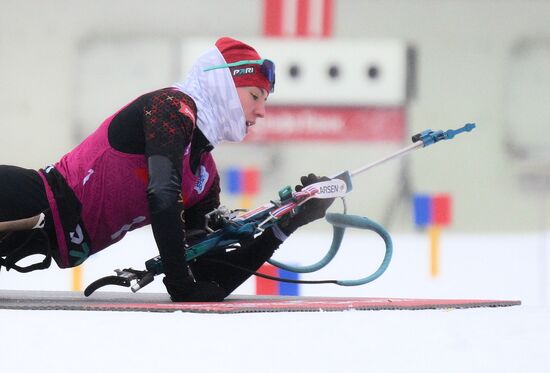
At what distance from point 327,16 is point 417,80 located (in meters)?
0.48

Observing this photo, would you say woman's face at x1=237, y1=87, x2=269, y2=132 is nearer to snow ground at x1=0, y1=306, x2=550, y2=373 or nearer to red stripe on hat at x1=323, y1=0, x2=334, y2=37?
snow ground at x1=0, y1=306, x2=550, y2=373

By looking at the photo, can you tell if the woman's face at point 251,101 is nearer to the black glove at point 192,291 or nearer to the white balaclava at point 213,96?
the white balaclava at point 213,96

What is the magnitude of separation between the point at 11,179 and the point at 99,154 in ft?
0.52

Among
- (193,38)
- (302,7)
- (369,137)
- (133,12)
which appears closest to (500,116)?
(369,137)

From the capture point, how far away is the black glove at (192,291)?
1700 millimetres

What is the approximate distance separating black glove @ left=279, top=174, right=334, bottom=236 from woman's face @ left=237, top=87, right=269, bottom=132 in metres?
0.15

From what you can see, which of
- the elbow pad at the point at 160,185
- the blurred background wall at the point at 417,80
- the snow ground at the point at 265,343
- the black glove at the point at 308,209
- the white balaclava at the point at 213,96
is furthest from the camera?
the blurred background wall at the point at 417,80

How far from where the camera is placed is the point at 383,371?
1.07 meters

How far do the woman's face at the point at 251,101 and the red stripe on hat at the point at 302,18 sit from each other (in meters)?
2.51

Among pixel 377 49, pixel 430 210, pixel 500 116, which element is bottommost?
pixel 430 210

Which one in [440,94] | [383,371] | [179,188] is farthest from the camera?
[440,94]

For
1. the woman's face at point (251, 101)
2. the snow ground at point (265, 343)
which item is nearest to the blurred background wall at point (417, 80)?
the woman's face at point (251, 101)

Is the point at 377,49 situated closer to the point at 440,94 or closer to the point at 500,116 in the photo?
the point at 440,94

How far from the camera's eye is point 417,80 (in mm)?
4449
